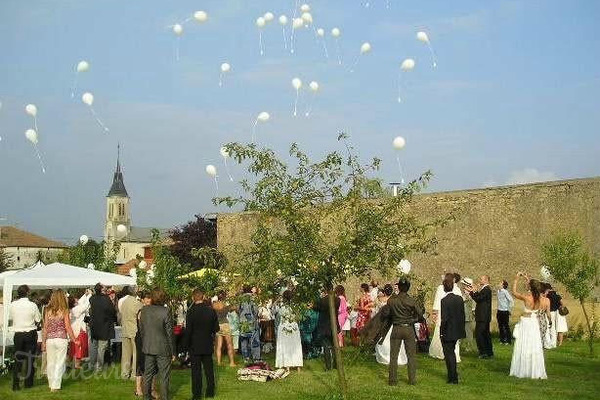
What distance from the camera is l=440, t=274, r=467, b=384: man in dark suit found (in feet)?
39.5

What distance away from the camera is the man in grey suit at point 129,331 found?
1290 centimetres

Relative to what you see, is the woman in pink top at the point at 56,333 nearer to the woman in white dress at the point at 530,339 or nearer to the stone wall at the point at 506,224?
the woman in white dress at the point at 530,339

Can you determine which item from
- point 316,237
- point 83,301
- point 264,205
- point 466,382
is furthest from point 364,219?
point 83,301

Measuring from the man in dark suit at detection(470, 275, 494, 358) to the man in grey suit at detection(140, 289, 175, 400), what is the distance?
7.76 m

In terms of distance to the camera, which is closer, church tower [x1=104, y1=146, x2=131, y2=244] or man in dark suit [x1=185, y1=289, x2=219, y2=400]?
man in dark suit [x1=185, y1=289, x2=219, y2=400]

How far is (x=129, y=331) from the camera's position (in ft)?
42.5

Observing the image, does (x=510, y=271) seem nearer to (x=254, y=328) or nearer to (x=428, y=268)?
(x=428, y=268)

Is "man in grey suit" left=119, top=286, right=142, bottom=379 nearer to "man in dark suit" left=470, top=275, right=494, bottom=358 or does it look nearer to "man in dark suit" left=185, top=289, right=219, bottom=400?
"man in dark suit" left=185, top=289, right=219, bottom=400

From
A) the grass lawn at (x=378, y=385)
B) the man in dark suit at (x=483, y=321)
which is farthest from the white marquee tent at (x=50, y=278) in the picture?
the man in dark suit at (x=483, y=321)

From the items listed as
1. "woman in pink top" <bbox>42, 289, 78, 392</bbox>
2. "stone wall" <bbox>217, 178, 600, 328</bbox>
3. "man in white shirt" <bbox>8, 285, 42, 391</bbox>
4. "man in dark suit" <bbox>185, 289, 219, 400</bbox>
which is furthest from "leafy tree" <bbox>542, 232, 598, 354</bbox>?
"stone wall" <bbox>217, 178, 600, 328</bbox>

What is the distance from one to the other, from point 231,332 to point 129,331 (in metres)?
3.33

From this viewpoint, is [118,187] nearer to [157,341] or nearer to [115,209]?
[115,209]

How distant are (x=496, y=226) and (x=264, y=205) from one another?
22943mm

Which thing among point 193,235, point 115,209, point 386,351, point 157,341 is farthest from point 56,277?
point 115,209
